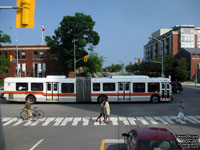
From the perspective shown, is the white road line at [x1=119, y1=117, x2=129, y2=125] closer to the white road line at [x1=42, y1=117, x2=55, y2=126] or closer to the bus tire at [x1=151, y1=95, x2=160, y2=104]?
the white road line at [x1=42, y1=117, x2=55, y2=126]

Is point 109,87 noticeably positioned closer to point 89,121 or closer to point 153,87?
point 153,87

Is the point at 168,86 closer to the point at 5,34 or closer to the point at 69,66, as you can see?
the point at 69,66

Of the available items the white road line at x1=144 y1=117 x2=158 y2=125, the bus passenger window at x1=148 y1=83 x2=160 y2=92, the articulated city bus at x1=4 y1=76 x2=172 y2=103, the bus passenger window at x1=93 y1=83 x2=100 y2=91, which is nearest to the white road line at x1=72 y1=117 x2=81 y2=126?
the white road line at x1=144 y1=117 x2=158 y2=125

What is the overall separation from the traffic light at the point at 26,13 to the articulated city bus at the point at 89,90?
16.0 m

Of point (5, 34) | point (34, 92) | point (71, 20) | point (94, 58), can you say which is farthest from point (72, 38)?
point (34, 92)

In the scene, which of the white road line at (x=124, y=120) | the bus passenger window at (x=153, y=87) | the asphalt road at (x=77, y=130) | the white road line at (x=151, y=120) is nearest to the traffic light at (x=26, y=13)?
the asphalt road at (x=77, y=130)

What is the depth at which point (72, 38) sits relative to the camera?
45.0 metres

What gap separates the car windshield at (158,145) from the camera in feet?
17.8

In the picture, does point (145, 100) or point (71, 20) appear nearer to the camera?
point (145, 100)

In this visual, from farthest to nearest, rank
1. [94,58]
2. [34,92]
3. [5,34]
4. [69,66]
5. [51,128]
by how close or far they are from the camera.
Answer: [94,58] → [69,66] → [5,34] → [34,92] → [51,128]

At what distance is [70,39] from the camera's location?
148ft

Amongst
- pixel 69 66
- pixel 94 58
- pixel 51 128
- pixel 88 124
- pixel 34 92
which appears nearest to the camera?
pixel 51 128

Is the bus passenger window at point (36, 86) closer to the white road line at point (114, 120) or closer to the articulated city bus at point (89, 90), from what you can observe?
the articulated city bus at point (89, 90)

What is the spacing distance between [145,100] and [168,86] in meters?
3.01
